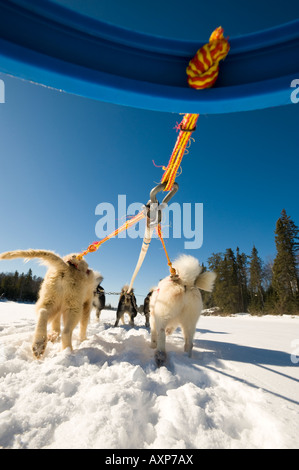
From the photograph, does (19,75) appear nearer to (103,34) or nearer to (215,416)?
(103,34)

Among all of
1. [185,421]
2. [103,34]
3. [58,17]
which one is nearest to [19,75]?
[58,17]

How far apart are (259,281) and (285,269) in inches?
415

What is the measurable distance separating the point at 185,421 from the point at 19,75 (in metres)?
2.58

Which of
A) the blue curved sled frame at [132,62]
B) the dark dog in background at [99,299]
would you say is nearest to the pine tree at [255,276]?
the dark dog in background at [99,299]

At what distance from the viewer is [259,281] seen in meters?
36.7

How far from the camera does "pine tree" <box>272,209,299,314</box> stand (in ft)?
78.9

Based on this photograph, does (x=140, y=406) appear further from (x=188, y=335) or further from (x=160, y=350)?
(x=188, y=335)

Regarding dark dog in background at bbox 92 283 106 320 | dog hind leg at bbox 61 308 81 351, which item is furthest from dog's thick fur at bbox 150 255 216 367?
dark dog in background at bbox 92 283 106 320

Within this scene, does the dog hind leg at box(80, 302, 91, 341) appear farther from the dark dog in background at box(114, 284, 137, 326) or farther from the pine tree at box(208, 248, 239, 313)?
the pine tree at box(208, 248, 239, 313)

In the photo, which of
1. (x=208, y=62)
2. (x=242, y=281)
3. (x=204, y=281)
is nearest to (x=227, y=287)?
(x=242, y=281)

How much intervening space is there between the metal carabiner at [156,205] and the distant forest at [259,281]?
26957 mm

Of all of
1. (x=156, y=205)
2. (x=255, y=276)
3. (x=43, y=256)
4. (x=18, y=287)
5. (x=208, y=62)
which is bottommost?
(x=18, y=287)

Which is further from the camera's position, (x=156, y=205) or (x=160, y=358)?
(x=160, y=358)
